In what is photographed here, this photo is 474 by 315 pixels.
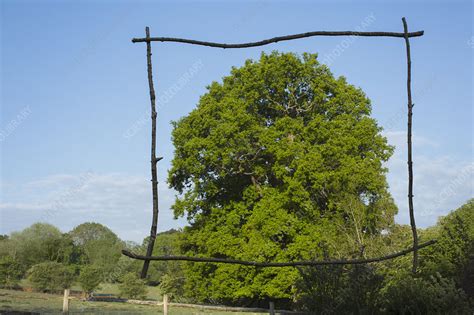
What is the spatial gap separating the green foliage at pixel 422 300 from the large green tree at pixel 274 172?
585 centimetres

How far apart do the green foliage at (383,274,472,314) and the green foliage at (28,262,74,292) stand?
2863cm

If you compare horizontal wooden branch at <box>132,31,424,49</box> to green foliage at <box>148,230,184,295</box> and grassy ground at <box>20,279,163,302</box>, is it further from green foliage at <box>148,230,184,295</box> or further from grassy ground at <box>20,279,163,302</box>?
grassy ground at <box>20,279,163,302</box>

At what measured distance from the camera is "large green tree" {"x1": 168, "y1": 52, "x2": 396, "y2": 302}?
20469 mm

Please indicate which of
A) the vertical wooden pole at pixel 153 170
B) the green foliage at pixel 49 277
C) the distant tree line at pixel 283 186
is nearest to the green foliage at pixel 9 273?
the green foliage at pixel 49 277

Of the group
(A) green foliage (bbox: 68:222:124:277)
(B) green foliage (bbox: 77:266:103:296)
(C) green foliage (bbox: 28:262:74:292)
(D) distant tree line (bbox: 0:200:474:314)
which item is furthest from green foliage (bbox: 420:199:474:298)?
(A) green foliage (bbox: 68:222:124:277)

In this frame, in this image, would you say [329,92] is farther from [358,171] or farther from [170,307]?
[170,307]

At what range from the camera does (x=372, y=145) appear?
2241 cm

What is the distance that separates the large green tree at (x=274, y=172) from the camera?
2047 cm

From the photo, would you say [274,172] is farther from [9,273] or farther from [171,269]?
[9,273]

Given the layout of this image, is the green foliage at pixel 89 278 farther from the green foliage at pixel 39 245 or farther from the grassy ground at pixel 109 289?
the green foliage at pixel 39 245

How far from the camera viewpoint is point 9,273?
39.3 metres

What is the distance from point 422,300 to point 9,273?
34.8 metres

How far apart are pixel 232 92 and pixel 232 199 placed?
4.81 metres

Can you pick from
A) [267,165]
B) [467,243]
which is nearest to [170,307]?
[267,165]
